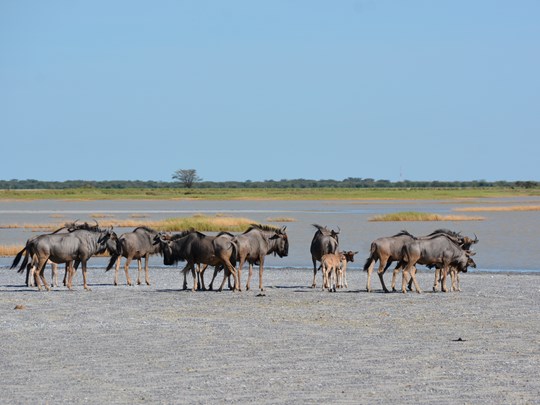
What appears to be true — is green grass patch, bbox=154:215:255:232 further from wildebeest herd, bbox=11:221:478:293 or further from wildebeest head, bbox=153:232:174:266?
wildebeest herd, bbox=11:221:478:293

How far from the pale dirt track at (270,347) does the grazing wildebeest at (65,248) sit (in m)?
0.69

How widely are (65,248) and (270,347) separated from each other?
983 cm

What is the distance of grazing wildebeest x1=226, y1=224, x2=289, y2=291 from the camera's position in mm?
23547

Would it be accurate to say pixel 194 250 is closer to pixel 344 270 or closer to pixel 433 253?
pixel 344 270

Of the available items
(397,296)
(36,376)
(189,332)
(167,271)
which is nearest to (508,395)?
(36,376)

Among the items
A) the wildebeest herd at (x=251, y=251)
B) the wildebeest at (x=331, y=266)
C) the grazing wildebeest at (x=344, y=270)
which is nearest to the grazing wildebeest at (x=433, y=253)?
the wildebeest herd at (x=251, y=251)

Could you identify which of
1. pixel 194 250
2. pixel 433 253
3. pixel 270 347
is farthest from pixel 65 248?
pixel 270 347

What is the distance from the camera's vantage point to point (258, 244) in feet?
78.6

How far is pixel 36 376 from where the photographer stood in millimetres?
12734

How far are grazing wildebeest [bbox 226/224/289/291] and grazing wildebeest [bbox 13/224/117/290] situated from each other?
319 centimetres

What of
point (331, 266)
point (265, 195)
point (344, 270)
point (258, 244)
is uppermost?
point (258, 244)

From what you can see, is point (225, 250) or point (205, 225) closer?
point (225, 250)

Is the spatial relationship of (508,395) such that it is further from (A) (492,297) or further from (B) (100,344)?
(A) (492,297)

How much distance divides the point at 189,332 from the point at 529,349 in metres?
5.23
